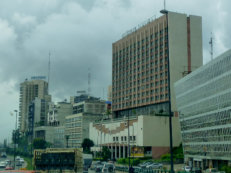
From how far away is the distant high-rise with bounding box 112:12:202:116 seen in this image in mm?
125312

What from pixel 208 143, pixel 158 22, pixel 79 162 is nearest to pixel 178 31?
pixel 158 22

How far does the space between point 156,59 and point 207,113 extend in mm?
53101

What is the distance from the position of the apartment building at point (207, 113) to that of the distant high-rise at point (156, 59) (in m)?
24.8

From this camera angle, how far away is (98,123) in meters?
152

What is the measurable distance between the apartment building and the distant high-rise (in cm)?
2480

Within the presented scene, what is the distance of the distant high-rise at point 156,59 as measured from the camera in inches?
4934

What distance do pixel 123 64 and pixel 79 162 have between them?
11720 cm

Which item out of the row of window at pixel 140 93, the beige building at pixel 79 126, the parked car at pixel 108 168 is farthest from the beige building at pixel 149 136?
the parked car at pixel 108 168

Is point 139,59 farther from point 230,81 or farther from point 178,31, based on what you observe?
point 230,81

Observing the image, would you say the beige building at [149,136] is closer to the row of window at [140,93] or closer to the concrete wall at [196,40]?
the row of window at [140,93]

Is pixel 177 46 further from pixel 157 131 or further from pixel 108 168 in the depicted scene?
pixel 108 168

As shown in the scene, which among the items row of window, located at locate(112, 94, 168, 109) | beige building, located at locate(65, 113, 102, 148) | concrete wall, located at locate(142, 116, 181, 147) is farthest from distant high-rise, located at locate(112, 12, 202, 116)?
beige building, located at locate(65, 113, 102, 148)

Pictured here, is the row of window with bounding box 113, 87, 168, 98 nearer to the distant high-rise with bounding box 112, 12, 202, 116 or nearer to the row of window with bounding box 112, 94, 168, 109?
the distant high-rise with bounding box 112, 12, 202, 116

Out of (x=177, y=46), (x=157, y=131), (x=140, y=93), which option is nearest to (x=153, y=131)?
(x=157, y=131)
